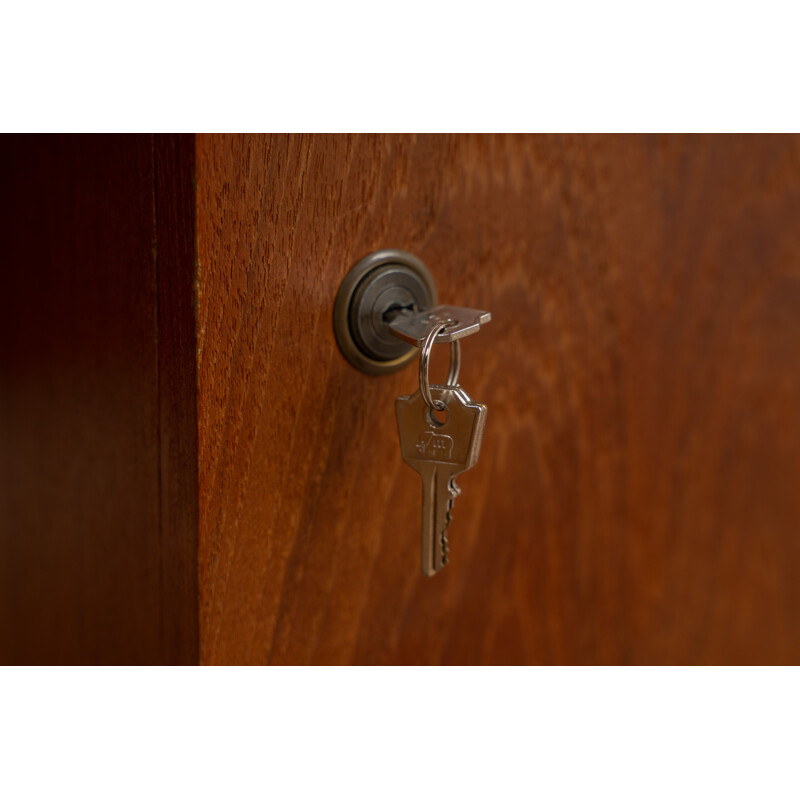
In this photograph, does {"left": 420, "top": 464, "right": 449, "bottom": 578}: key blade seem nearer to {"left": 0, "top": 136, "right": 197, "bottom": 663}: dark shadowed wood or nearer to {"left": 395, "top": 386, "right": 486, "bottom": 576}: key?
{"left": 395, "top": 386, "right": 486, "bottom": 576}: key

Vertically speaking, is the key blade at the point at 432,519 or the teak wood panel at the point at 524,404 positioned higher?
the teak wood panel at the point at 524,404

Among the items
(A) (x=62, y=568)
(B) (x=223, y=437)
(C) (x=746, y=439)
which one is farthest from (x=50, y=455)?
(C) (x=746, y=439)

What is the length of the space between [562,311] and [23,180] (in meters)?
0.30

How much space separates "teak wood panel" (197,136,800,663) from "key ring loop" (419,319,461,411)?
0.13ft

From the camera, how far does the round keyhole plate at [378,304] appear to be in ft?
1.26

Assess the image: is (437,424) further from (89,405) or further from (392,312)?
(89,405)

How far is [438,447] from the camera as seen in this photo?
1.20ft

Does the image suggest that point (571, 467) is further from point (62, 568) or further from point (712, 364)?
point (62, 568)

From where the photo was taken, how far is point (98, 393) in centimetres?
43

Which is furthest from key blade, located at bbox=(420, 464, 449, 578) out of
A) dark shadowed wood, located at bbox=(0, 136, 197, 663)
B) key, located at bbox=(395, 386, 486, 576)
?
dark shadowed wood, located at bbox=(0, 136, 197, 663)

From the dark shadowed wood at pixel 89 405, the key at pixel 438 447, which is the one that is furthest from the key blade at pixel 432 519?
the dark shadowed wood at pixel 89 405

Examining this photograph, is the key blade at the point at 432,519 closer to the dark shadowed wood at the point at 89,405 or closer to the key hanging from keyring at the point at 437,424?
the key hanging from keyring at the point at 437,424

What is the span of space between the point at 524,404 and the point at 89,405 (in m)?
0.23

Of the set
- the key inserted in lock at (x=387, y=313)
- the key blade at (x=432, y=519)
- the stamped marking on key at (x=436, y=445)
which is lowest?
the key blade at (x=432, y=519)
